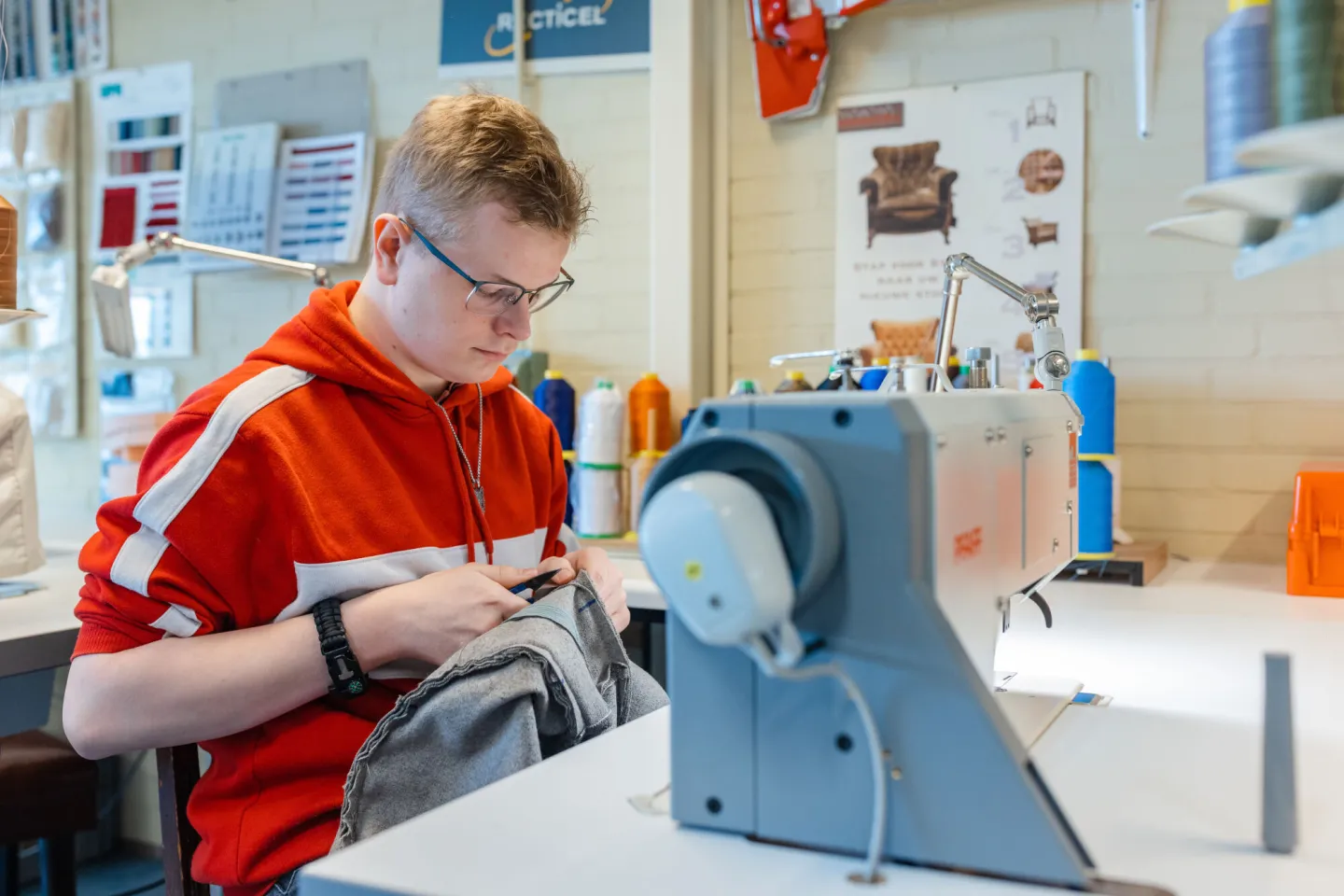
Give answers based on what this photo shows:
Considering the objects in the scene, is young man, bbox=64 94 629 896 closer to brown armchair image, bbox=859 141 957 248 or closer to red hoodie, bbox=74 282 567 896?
red hoodie, bbox=74 282 567 896

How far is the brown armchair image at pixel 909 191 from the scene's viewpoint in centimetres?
256

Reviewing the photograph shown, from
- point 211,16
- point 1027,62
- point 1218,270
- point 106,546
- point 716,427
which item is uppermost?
point 211,16

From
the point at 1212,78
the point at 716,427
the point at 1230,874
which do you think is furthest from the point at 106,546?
the point at 1212,78

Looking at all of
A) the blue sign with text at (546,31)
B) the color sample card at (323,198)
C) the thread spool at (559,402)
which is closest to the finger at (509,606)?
the thread spool at (559,402)

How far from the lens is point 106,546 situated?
1.08m

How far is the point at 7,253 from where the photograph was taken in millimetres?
1853

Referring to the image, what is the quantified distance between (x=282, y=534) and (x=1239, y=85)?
0.98m

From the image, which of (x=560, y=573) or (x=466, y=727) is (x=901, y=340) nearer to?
(x=560, y=573)

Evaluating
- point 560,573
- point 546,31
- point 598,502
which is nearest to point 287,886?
point 560,573

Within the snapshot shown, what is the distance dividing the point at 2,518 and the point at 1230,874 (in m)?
1.91

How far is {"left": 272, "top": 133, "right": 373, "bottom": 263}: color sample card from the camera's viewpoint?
3.07 m

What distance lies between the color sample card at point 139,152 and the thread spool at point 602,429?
5.34 ft

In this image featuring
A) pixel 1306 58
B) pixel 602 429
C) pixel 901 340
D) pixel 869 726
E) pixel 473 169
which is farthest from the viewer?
pixel 901 340

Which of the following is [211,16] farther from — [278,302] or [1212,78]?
[1212,78]
